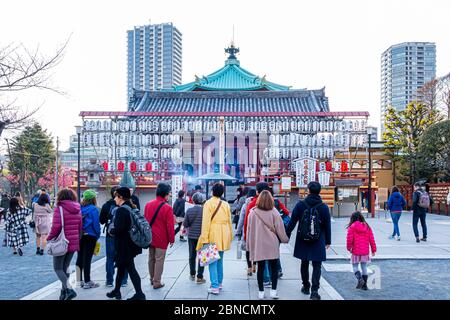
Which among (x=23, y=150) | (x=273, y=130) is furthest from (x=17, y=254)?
(x=23, y=150)

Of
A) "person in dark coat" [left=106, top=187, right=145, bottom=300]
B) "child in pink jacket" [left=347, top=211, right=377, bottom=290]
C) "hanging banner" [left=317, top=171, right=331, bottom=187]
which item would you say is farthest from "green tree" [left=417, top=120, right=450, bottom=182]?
"person in dark coat" [left=106, top=187, right=145, bottom=300]

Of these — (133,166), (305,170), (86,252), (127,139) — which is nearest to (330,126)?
(305,170)

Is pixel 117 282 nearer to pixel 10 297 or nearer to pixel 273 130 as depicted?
pixel 10 297

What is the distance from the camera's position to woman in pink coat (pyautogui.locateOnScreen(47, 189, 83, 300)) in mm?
6594

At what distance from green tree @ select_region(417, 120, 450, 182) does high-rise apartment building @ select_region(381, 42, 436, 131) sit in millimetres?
46536

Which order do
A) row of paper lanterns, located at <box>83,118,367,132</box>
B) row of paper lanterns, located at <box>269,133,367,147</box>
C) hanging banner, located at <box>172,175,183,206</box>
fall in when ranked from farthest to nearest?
row of paper lanterns, located at <box>83,118,367,132</box>, row of paper lanterns, located at <box>269,133,367,147</box>, hanging banner, located at <box>172,175,183,206</box>

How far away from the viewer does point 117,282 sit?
6.59 m

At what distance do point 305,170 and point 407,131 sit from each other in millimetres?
14908

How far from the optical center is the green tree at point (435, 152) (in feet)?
91.6

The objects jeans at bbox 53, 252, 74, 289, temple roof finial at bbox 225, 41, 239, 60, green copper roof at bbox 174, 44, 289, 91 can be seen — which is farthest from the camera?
temple roof finial at bbox 225, 41, 239, 60

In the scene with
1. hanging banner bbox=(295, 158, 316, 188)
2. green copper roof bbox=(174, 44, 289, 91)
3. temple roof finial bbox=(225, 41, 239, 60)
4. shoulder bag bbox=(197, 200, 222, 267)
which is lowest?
shoulder bag bbox=(197, 200, 222, 267)

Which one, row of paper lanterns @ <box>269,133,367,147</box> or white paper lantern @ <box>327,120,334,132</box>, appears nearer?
row of paper lanterns @ <box>269,133,367,147</box>

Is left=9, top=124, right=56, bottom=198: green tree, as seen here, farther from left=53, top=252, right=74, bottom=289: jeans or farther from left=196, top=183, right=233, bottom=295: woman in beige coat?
left=196, top=183, right=233, bottom=295: woman in beige coat

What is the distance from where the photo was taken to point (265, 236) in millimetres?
6500
